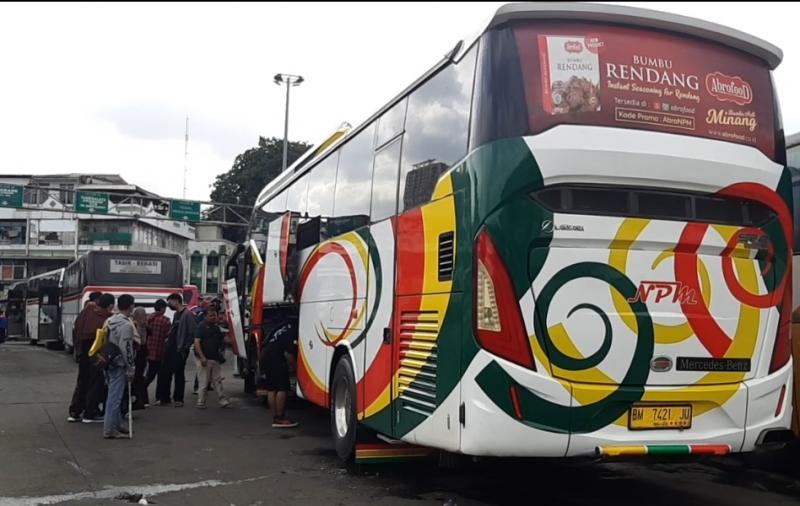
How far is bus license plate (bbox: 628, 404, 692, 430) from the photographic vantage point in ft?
18.1

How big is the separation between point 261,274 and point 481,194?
8.21m

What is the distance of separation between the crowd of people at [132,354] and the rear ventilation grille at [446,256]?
5622 mm

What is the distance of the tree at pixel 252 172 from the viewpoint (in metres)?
60.1

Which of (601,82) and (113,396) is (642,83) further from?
(113,396)

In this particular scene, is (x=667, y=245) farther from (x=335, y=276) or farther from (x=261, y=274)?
(x=261, y=274)

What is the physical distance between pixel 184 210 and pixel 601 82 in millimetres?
33946

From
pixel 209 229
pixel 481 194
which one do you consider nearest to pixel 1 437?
pixel 481 194

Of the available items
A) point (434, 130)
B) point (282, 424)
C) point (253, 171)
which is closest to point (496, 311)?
point (434, 130)

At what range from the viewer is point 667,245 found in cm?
570

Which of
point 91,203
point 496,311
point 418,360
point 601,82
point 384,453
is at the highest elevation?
point 91,203

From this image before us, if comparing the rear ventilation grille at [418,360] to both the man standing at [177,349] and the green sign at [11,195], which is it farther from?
the green sign at [11,195]

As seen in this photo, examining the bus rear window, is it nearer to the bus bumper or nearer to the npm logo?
the npm logo

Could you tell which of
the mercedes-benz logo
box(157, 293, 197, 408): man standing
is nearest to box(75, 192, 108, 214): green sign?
box(157, 293, 197, 408): man standing

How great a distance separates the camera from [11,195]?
33562 mm
